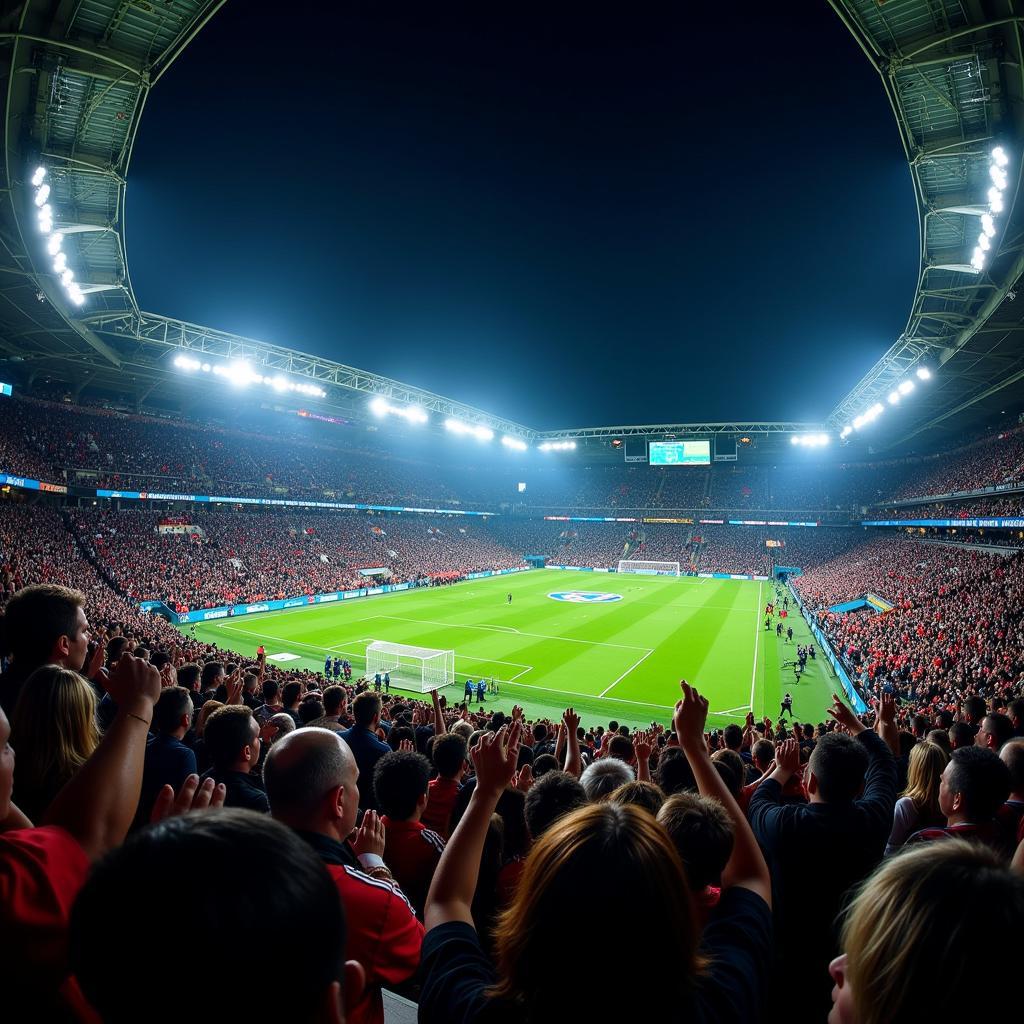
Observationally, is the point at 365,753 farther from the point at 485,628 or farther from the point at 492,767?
the point at 485,628

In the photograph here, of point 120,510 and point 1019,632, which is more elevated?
point 120,510

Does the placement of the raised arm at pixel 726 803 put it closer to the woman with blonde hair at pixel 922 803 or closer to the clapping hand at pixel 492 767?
the clapping hand at pixel 492 767

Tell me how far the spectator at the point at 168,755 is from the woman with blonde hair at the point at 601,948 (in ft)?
11.9

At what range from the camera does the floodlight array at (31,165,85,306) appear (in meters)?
19.1

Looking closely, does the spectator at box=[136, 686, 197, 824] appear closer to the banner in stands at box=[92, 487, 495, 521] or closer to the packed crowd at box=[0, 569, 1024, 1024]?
the packed crowd at box=[0, 569, 1024, 1024]

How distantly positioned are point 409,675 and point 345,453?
168 ft

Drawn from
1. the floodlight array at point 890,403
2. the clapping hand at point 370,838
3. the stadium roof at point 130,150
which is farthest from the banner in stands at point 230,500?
the floodlight array at point 890,403

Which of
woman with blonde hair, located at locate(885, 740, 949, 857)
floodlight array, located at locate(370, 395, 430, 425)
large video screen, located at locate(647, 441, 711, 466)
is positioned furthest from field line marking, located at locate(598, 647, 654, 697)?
large video screen, located at locate(647, 441, 711, 466)

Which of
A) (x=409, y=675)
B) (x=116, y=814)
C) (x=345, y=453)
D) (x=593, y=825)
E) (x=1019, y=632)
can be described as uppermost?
(x=345, y=453)

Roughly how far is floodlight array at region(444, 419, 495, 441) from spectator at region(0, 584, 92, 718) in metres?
60.7

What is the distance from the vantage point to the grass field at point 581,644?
23.8 m

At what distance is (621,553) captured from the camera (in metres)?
80.0

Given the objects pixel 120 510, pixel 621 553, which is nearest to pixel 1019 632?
pixel 120 510

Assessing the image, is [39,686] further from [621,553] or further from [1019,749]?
[621,553]
